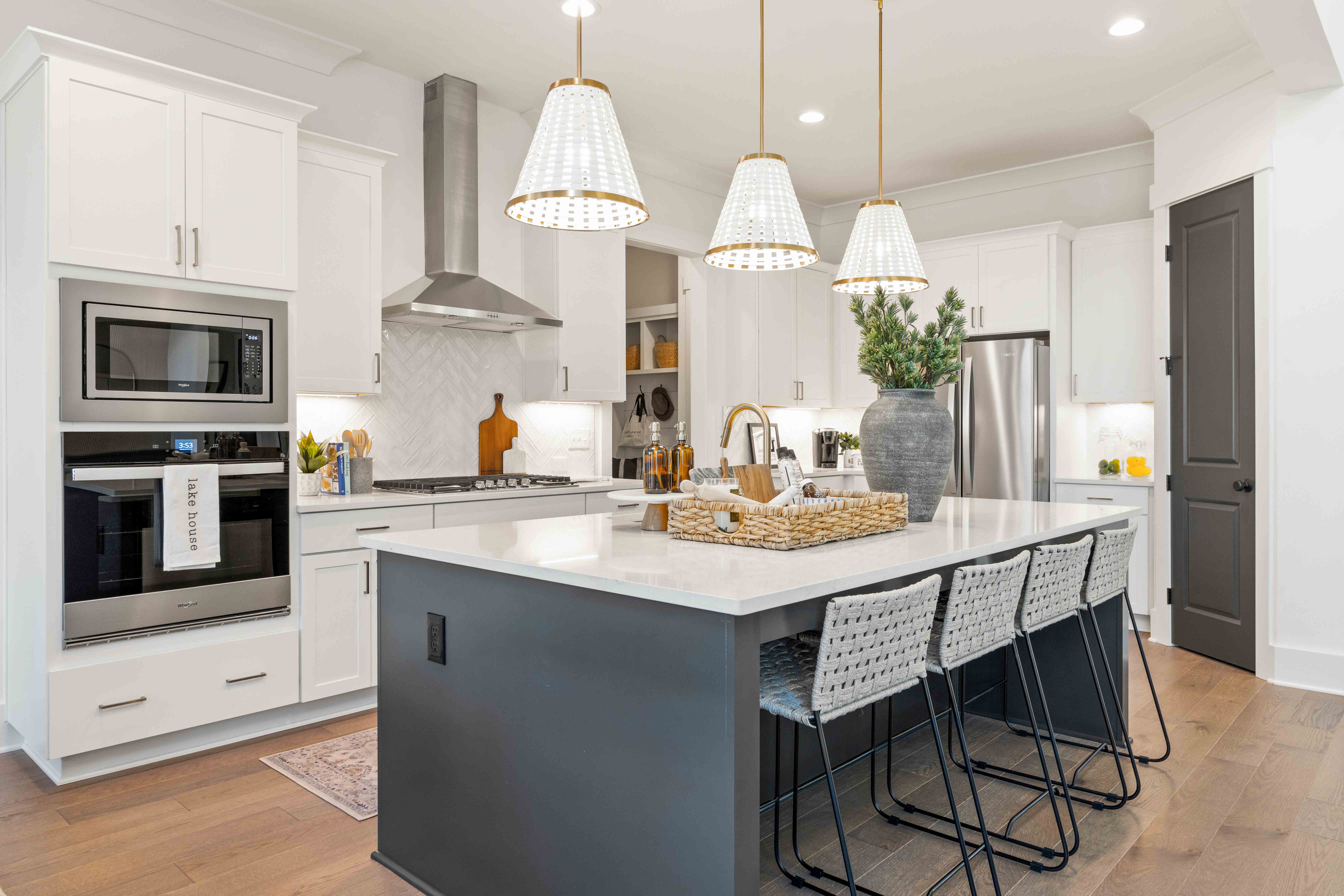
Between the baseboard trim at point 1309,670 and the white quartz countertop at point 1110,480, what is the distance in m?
1.15

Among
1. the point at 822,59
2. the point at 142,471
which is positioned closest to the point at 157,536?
the point at 142,471

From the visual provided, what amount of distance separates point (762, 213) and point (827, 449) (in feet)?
14.9

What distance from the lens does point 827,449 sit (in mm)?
6570

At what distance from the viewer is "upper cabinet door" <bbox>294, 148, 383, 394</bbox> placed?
359 cm

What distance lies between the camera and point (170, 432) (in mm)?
2977

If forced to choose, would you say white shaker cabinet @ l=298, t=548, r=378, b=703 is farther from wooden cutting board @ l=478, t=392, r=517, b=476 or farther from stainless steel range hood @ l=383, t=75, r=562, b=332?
stainless steel range hood @ l=383, t=75, r=562, b=332

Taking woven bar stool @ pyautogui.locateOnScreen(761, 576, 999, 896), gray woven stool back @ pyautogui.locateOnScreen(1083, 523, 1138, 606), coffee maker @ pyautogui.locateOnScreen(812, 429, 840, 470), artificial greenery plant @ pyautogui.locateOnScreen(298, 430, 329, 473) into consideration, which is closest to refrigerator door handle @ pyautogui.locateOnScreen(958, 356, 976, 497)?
coffee maker @ pyautogui.locateOnScreen(812, 429, 840, 470)

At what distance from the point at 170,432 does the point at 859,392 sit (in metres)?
4.72

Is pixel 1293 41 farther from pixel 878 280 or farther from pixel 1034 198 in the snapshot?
pixel 1034 198

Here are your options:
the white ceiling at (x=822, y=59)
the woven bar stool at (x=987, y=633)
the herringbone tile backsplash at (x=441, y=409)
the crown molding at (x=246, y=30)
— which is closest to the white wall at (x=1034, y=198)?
the white ceiling at (x=822, y=59)

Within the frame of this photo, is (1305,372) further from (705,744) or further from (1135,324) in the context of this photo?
(705,744)

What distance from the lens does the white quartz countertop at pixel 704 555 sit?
63.5 inches

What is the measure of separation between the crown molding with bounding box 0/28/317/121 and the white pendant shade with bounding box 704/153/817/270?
2019mm

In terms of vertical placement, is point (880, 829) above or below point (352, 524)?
below
